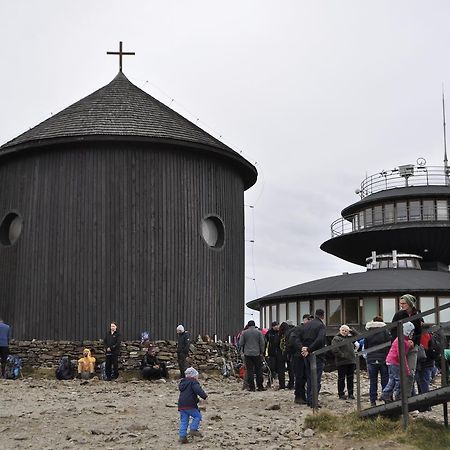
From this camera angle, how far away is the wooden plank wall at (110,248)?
1983 cm

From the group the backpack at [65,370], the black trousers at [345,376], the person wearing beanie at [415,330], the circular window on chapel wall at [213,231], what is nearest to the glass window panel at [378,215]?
the circular window on chapel wall at [213,231]

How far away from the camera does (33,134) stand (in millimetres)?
21172

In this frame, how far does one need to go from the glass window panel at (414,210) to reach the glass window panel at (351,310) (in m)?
8.38

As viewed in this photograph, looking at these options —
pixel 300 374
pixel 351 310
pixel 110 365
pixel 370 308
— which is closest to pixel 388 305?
pixel 370 308

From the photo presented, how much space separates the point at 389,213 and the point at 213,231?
22403mm

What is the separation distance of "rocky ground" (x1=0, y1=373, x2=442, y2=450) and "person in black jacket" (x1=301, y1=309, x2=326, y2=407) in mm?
540

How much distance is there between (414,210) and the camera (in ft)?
136

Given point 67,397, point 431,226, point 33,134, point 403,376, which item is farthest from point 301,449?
point 431,226

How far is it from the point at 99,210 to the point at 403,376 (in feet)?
36.3

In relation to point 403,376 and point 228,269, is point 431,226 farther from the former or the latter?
point 403,376

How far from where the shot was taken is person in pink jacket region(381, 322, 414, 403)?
11.2 meters

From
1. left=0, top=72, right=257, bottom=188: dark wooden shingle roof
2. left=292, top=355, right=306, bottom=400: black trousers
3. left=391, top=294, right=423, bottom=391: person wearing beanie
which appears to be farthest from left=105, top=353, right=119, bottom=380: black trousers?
left=391, top=294, right=423, bottom=391: person wearing beanie

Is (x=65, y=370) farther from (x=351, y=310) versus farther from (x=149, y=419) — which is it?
(x=351, y=310)

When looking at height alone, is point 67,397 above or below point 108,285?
below
